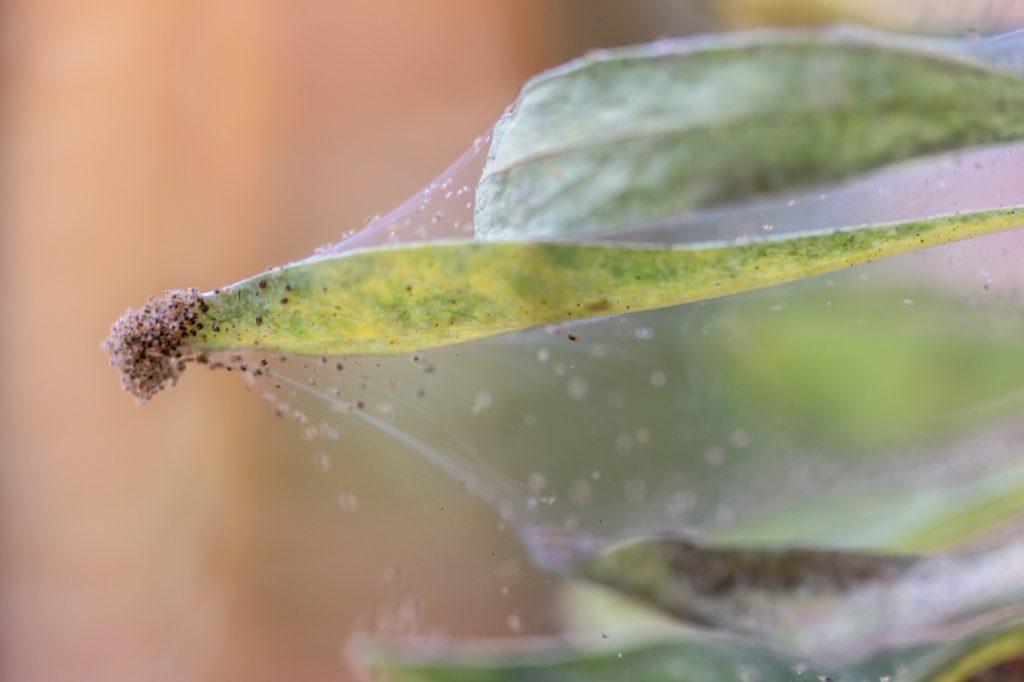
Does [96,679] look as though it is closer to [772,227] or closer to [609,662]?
[609,662]

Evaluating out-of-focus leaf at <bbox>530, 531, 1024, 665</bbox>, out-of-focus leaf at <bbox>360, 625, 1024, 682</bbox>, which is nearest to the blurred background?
out-of-focus leaf at <bbox>360, 625, 1024, 682</bbox>

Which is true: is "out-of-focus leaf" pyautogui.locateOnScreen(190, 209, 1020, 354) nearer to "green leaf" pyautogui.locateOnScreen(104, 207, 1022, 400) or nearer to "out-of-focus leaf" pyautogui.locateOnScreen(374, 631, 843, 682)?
"green leaf" pyautogui.locateOnScreen(104, 207, 1022, 400)

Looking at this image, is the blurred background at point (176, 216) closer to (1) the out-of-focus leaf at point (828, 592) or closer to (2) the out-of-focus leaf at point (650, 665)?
(2) the out-of-focus leaf at point (650, 665)

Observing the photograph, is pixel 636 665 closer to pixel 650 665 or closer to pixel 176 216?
pixel 650 665

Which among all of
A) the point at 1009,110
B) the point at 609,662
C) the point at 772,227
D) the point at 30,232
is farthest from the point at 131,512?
the point at 1009,110

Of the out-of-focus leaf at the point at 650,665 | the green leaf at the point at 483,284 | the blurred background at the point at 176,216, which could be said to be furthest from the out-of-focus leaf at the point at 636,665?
the blurred background at the point at 176,216

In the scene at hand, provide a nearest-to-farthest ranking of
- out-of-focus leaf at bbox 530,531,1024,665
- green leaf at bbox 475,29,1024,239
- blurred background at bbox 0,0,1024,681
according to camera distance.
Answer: green leaf at bbox 475,29,1024,239 < out-of-focus leaf at bbox 530,531,1024,665 < blurred background at bbox 0,0,1024,681
